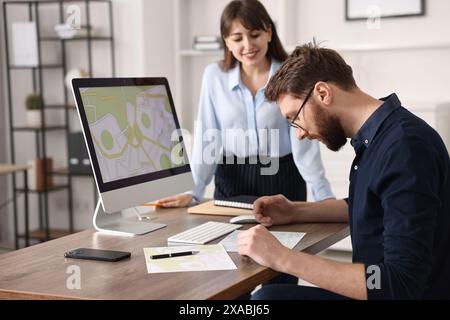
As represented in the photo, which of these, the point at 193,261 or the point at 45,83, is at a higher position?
the point at 45,83

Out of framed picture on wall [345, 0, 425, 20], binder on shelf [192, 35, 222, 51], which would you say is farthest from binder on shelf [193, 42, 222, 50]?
framed picture on wall [345, 0, 425, 20]

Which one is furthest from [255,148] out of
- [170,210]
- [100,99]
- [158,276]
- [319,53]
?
[158,276]

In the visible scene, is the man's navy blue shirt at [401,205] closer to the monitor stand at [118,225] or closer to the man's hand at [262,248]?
the man's hand at [262,248]

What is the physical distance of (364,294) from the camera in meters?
1.57

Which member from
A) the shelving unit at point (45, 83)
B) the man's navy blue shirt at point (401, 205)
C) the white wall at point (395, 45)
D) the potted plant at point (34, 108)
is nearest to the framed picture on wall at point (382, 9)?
the white wall at point (395, 45)

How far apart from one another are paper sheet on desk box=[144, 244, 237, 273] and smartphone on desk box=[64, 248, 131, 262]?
0.23ft

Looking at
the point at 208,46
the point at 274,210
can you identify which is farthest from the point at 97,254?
the point at 208,46

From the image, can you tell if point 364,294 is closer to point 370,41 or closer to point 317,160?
point 317,160

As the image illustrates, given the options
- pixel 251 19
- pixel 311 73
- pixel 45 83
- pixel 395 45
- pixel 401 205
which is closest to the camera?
pixel 401 205

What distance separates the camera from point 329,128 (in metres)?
1.81

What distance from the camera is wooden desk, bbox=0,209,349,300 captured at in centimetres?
156

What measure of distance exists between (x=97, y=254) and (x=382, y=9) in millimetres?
3429

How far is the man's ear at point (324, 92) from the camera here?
1767 millimetres

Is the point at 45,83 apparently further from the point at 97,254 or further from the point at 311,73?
the point at 311,73
